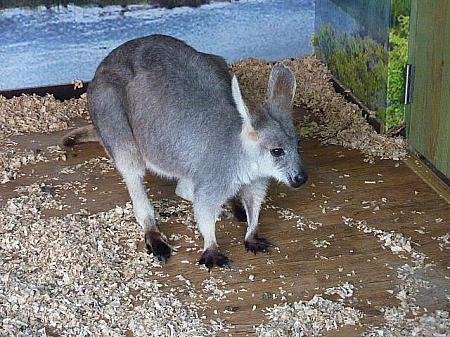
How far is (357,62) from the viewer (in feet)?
13.5

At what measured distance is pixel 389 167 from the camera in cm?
357

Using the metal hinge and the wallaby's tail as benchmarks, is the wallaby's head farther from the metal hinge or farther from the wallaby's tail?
the wallaby's tail

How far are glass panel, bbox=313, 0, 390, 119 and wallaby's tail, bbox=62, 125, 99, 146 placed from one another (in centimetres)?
138

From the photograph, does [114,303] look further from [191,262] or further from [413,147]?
[413,147]

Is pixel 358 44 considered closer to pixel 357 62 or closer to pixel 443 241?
pixel 357 62

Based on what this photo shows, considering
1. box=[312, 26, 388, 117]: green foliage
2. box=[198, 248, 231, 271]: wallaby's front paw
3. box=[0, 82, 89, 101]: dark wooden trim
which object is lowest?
box=[198, 248, 231, 271]: wallaby's front paw

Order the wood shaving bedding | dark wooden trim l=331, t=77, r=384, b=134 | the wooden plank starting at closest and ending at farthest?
1. the wood shaving bedding
2. the wooden plank
3. dark wooden trim l=331, t=77, r=384, b=134

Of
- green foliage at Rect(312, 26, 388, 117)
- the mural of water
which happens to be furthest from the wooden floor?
the mural of water

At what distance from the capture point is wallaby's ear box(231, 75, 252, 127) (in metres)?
2.57

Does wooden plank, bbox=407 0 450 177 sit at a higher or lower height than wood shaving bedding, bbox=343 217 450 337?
higher

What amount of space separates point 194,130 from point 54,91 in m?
1.80

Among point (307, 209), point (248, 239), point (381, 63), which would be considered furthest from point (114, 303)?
point (381, 63)

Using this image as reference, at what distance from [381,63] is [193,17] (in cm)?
129

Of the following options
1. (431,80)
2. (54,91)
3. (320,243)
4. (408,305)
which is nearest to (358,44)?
(431,80)
